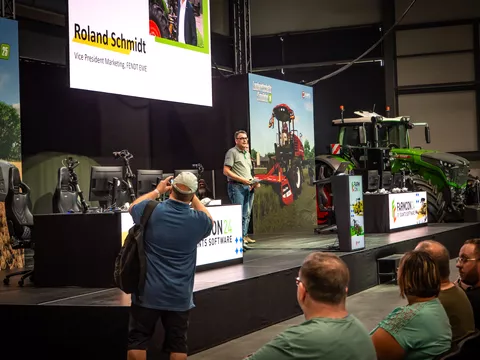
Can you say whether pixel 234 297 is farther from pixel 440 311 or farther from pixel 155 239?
pixel 440 311

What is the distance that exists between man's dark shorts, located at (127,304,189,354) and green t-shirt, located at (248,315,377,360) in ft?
7.29

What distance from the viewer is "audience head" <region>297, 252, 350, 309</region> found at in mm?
2625

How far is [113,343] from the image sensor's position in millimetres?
5316

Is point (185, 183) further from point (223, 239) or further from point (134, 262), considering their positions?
point (223, 239)

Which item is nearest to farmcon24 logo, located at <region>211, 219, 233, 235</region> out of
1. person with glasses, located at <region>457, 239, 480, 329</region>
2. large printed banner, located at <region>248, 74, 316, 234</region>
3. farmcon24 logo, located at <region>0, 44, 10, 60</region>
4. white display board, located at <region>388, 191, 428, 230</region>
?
farmcon24 logo, located at <region>0, 44, 10, 60</region>

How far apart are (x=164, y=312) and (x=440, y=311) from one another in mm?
1969

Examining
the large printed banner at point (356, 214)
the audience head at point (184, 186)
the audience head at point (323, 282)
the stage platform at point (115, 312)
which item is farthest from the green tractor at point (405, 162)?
the audience head at point (323, 282)

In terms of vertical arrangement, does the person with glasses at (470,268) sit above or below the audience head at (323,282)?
below

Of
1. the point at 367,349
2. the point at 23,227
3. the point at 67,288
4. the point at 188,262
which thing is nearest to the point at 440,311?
the point at 367,349

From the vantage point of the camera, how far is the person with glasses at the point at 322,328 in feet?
8.27

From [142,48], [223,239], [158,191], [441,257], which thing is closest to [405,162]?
[142,48]

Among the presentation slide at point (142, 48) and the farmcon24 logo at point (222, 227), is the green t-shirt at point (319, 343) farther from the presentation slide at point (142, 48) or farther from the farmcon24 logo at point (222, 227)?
the presentation slide at point (142, 48)

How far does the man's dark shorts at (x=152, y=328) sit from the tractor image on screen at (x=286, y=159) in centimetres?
898

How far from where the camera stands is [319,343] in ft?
8.34
